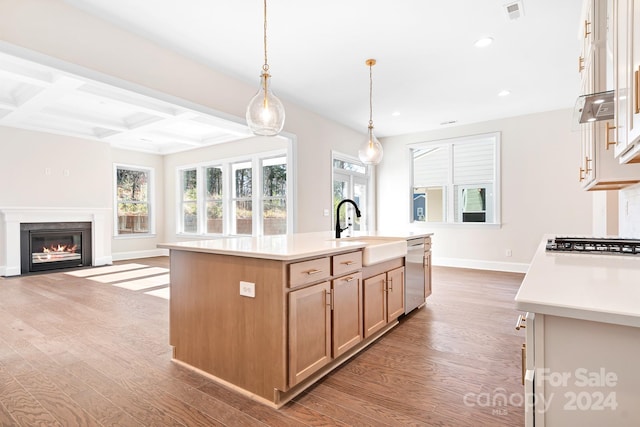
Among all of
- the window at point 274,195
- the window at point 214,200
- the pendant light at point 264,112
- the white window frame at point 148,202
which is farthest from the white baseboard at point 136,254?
the pendant light at point 264,112

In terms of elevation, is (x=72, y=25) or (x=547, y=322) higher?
(x=72, y=25)

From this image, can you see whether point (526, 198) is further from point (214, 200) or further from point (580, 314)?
point (214, 200)

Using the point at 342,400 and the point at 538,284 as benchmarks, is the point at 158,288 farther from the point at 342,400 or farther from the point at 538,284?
the point at 538,284

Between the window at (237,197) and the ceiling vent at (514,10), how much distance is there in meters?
4.43

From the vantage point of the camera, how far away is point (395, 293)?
10.3 ft

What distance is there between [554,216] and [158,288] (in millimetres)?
6571

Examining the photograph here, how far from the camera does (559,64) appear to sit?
389cm

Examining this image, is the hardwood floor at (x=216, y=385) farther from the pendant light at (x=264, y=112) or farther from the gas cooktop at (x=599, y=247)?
the pendant light at (x=264, y=112)

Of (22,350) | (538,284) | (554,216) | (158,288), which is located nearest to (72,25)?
(22,350)

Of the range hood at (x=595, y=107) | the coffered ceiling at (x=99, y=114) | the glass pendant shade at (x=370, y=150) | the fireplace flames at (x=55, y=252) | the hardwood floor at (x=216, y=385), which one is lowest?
the hardwood floor at (x=216, y=385)

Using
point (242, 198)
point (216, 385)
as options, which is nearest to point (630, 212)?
point (216, 385)

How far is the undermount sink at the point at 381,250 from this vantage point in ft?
8.40

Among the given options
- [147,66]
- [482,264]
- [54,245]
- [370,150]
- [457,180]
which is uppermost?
[147,66]

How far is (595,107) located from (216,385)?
104 inches
